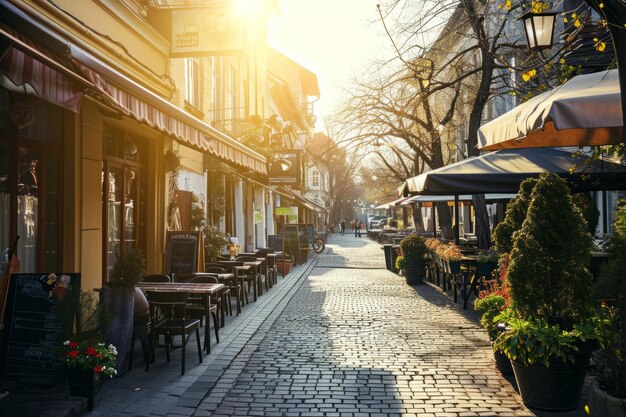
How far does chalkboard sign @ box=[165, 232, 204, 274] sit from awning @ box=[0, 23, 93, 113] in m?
5.45

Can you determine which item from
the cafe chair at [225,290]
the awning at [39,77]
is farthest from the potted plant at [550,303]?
the cafe chair at [225,290]

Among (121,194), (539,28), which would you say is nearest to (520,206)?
(539,28)

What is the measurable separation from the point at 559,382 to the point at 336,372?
2302 mm

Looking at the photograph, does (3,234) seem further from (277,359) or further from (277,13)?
(277,13)

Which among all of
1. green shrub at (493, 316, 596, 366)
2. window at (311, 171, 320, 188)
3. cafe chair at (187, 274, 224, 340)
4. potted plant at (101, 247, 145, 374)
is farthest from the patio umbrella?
window at (311, 171, 320, 188)

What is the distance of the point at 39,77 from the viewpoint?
4.81 meters

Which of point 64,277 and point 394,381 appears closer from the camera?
point 64,277

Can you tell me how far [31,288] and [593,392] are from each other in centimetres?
489

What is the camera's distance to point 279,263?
1845cm

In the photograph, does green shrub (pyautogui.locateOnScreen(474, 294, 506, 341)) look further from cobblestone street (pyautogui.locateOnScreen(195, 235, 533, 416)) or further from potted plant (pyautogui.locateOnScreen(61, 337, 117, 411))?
potted plant (pyautogui.locateOnScreen(61, 337, 117, 411))

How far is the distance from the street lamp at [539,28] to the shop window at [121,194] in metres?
6.20

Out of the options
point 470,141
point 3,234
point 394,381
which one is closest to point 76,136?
point 3,234

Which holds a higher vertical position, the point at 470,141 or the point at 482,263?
the point at 470,141

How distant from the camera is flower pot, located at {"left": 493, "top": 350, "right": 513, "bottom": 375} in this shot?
5988 millimetres
